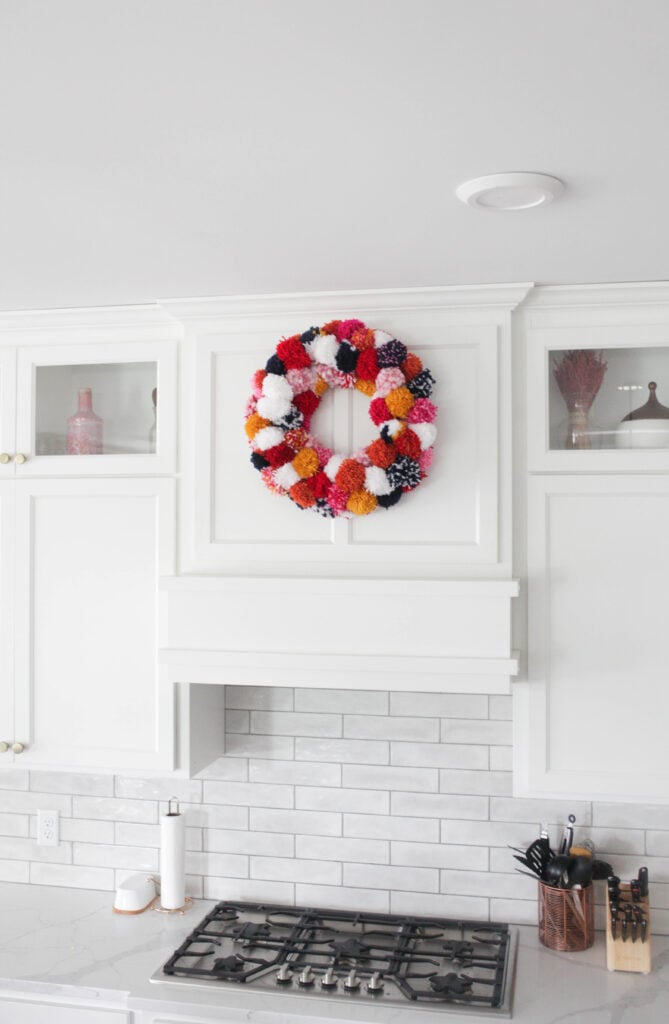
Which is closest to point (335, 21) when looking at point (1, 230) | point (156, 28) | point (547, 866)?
point (156, 28)

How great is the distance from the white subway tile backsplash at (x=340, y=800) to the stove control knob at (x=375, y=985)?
50 centimetres

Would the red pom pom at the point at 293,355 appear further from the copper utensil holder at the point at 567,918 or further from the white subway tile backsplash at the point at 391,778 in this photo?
the copper utensil holder at the point at 567,918

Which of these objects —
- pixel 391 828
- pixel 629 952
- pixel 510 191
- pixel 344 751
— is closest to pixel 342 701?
pixel 344 751

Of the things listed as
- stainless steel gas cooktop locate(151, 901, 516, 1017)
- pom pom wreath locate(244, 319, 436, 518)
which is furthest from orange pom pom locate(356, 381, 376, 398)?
stainless steel gas cooktop locate(151, 901, 516, 1017)

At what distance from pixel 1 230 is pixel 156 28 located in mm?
879

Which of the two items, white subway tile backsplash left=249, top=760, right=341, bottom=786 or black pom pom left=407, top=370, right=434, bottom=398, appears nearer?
black pom pom left=407, top=370, right=434, bottom=398

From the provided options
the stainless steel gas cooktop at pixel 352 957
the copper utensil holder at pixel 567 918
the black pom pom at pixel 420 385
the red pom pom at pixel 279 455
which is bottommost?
the stainless steel gas cooktop at pixel 352 957

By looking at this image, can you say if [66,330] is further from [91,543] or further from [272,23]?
[272,23]

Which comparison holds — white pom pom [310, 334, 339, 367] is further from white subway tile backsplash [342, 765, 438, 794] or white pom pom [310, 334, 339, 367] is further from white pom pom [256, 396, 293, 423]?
white subway tile backsplash [342, 765, 438, 794]

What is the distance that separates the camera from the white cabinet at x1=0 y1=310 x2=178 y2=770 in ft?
8.02

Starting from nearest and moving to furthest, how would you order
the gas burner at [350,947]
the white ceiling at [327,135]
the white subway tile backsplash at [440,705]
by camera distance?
the white ceiling at [327,135]
the gas burner at [350,947]
the white subway tile backsplash at [440,705]

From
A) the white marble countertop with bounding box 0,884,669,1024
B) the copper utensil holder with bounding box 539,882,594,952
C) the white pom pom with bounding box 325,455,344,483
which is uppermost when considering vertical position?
the white pom pom with bounding box 325,455,344,483

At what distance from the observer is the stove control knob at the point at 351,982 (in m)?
2.14

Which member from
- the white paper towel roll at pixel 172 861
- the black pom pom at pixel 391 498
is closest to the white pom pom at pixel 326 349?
the black pom pom at pixel 391 498
